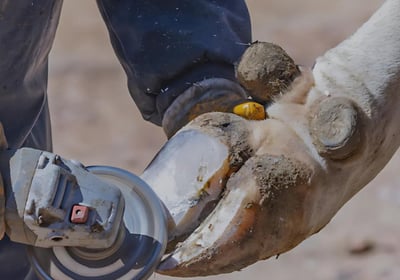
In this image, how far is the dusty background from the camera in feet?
12.5

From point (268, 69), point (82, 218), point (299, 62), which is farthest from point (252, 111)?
point (299, 62)

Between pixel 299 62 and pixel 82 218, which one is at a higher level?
pixel 82 218

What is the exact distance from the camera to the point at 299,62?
17.8 feet

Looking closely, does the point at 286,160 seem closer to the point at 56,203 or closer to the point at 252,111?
the point at 252,111

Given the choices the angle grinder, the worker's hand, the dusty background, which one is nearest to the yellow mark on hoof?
the worker's hand

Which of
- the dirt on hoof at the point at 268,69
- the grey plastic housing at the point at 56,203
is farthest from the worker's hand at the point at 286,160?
the grey plastic housing at the point at 56,203

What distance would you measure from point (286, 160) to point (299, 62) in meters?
3.71

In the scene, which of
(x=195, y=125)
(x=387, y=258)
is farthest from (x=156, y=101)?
(x=387, y=258)

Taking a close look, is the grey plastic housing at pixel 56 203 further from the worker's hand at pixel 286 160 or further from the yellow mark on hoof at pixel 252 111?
the yellow mark on hoof at pixel 252 111

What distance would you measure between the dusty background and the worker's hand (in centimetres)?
196

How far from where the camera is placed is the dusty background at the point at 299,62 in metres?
3.82

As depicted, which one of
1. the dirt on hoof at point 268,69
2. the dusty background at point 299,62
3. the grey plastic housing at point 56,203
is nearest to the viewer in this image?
the grey plastic housing at point 56,203

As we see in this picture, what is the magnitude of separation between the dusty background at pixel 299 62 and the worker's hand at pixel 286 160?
1960mm

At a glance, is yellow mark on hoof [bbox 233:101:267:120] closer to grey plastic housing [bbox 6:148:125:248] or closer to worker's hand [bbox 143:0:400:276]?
worker's hand [bbox 143:0:400:276]
